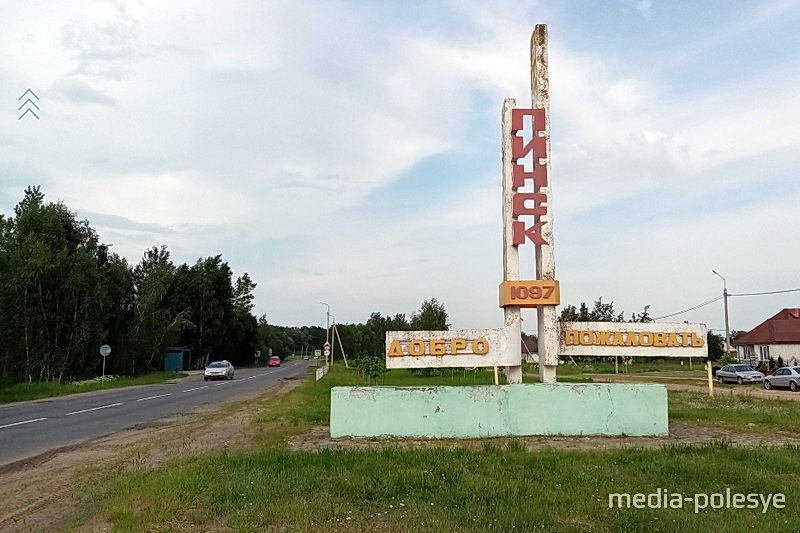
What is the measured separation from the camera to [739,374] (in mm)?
39812

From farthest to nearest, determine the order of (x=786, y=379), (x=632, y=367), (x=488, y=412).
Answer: (x=632, y=367)
(x=786, y=379)
(x=488, y=412)

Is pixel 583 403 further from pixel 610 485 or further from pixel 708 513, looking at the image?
pixel 708 513

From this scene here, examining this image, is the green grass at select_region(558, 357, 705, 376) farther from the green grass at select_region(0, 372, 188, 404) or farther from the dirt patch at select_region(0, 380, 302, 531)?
the dirt patch at select_region(0, 380, 302, 531)

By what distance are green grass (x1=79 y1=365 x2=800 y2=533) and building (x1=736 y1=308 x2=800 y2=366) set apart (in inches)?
2049

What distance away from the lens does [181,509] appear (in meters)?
6.88

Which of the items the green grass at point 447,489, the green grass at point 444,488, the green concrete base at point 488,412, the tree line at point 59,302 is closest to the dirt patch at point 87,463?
the green grass at point 444,488

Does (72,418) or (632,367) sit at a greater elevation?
(72,418)

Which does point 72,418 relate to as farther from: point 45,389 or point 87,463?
point 45,389

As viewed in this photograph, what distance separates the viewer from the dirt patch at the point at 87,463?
7.23 metres

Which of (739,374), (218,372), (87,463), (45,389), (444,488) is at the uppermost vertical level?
(444,488)

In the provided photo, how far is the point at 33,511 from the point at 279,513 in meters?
3.18

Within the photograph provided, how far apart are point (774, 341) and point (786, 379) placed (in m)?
29.5

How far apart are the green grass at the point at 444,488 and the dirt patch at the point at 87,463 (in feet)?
1.59

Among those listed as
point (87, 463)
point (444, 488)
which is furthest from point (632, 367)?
point (444, 488)
